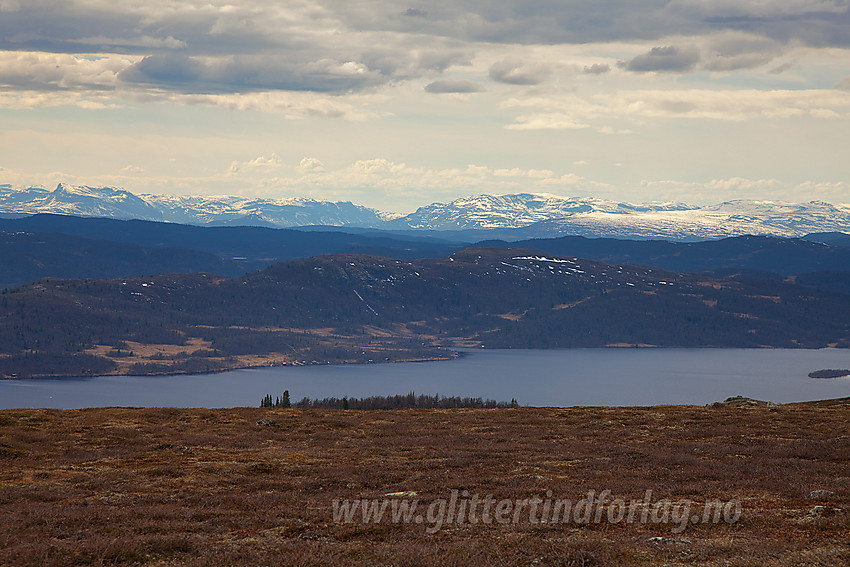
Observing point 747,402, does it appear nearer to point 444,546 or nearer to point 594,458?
point 594,458

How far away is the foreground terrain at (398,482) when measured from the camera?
25.4 m

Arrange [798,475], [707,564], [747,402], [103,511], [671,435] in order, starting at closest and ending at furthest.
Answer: [707,564] → [103,511] → [798,475] → [671,435] → [747,402]

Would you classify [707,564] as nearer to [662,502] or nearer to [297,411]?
[662,502]

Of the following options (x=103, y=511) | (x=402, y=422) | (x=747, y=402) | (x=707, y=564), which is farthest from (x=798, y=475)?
(x=747, y=402)

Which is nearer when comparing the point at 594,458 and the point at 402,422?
the point at 594,458

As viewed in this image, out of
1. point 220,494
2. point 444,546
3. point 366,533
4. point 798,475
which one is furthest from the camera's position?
point 798,475

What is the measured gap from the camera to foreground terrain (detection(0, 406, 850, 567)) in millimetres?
25391

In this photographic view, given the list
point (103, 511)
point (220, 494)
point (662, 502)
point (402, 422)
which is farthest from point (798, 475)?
point (402, 422)

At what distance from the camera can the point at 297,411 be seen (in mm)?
82938

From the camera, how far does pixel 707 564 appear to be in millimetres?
23562

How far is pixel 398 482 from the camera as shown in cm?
4000

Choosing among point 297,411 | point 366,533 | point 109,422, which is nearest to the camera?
point 366,533

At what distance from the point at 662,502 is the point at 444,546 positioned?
11.9m

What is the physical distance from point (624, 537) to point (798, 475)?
1782 centimetres
